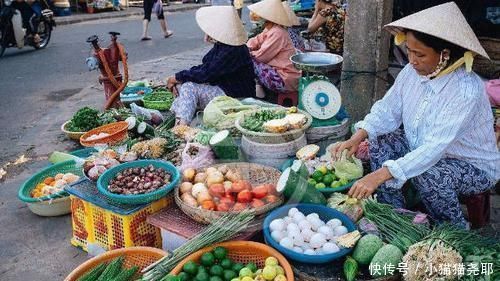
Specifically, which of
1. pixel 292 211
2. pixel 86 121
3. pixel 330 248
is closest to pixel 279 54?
pixel 86 121

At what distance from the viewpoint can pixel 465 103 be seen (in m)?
2.63

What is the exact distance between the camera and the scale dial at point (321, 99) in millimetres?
3613

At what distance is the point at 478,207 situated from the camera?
9.97 ft

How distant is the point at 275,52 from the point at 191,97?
1120 mm

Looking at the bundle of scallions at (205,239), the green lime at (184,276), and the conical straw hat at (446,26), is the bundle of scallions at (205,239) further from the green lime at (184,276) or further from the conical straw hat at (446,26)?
the conical straw hat at (446,26)

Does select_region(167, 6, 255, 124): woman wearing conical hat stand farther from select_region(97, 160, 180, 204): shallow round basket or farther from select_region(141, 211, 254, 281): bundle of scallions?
select_region(141, 211, 254, 281): bundle of scallions

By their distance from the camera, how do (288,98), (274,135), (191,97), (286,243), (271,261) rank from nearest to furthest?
(271,261)
(286,243)
(274,135)
(191,97)
(288,98)

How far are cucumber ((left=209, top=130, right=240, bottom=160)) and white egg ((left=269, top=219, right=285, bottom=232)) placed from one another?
0.94 meters

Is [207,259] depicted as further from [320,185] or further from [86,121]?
[86,121]

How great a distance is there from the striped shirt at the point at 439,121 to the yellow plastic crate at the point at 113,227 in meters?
1.51

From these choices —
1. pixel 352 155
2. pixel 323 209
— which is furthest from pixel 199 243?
pixel 352 155

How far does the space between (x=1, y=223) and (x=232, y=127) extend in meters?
1.90

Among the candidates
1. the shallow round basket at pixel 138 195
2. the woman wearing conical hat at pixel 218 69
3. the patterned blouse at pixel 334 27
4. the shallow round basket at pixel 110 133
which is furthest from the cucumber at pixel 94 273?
the patterned blouse at pixel 334 27

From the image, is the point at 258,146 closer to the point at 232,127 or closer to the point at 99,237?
the point at 232,127
